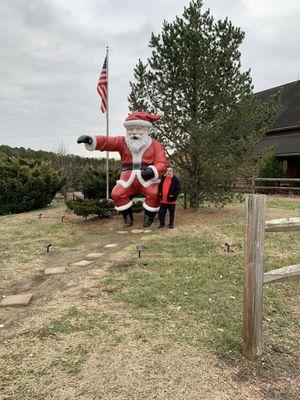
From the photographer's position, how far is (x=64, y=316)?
12.2ft

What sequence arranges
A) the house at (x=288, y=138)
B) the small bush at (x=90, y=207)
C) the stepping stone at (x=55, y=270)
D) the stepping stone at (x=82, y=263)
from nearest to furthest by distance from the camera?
1. the stepping stone at (x=55, y=270)
2. the stepping stone at (x=82, y=263)
3. the small bush at (x=90, y=207)
4. the house at (x=288, y=138)

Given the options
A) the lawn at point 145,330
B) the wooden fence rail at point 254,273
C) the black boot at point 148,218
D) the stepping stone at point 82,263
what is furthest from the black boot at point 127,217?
the wooden fence rail at point 254,273

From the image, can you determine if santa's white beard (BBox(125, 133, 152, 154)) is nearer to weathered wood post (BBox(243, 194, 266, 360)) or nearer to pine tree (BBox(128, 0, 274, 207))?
pine tree (BBox(128, 0, 274, 207))

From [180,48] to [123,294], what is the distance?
7.88 metres

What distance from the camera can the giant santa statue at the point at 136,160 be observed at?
877 cm

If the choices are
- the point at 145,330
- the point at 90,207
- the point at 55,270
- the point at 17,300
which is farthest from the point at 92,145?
the point at 145,330

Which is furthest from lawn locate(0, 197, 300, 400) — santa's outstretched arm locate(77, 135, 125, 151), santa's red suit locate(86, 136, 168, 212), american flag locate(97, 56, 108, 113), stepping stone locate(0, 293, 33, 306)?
american flag locate(97, 56, 108, 113)

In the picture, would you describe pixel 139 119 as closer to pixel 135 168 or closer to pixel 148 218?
pixel 135 168

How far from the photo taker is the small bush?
376 inches

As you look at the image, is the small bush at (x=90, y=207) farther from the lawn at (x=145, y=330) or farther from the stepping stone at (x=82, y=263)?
the stepping stone at (x=82, y=263)

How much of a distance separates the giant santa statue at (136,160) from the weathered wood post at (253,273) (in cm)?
588

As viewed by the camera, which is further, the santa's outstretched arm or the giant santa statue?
the santa's outstretched arm

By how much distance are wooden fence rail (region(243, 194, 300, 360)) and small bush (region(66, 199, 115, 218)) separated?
711 centimetres

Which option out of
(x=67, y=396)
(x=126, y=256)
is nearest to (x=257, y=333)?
(x=67, y=396)
